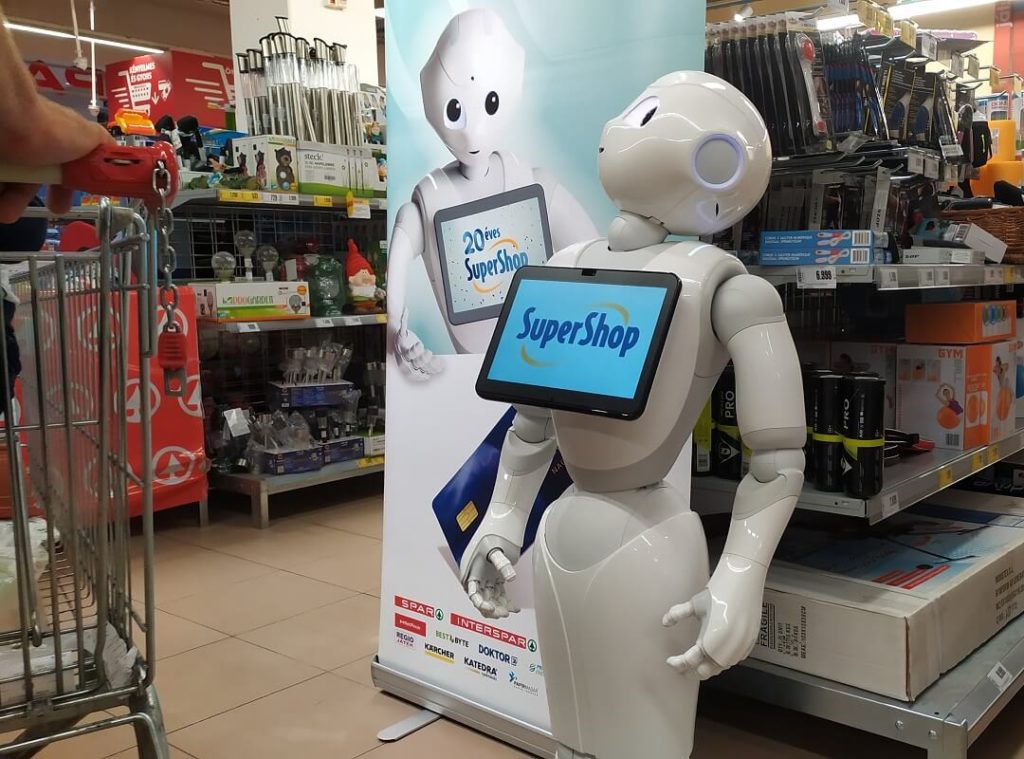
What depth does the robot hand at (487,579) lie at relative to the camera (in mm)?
1566

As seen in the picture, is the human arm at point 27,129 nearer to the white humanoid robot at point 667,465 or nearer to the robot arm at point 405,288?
the white humanoid robot at point 667,465

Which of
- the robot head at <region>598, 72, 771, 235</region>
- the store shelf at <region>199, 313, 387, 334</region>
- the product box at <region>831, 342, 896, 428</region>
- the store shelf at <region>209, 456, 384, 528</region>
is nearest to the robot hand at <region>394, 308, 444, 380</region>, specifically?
the robot head at <region>598, 72, 771, 235</region>

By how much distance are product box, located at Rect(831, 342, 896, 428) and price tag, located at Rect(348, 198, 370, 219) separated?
8.14 ft

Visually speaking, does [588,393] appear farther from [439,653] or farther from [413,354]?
[439,653]

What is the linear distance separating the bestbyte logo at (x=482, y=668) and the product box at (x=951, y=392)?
1.37 metres

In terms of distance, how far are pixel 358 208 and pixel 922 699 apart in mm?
3287

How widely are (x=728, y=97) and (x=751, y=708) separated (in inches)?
65.9

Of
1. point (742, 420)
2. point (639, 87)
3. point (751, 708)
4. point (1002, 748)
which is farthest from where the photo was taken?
point (751, 708)

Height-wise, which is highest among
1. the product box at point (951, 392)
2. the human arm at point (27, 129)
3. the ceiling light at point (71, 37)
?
the ceiling light at point (71, 37)

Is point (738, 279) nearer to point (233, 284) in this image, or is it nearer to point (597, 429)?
point (597, 429)

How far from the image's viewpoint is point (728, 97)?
4.79ft

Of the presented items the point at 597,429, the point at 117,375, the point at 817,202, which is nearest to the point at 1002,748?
the point at 817,202

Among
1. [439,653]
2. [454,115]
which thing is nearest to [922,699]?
[439,653]

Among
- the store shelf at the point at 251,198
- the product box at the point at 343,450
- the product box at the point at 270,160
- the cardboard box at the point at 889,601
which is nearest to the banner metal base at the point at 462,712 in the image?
the cardboard box at the point at 889,601
